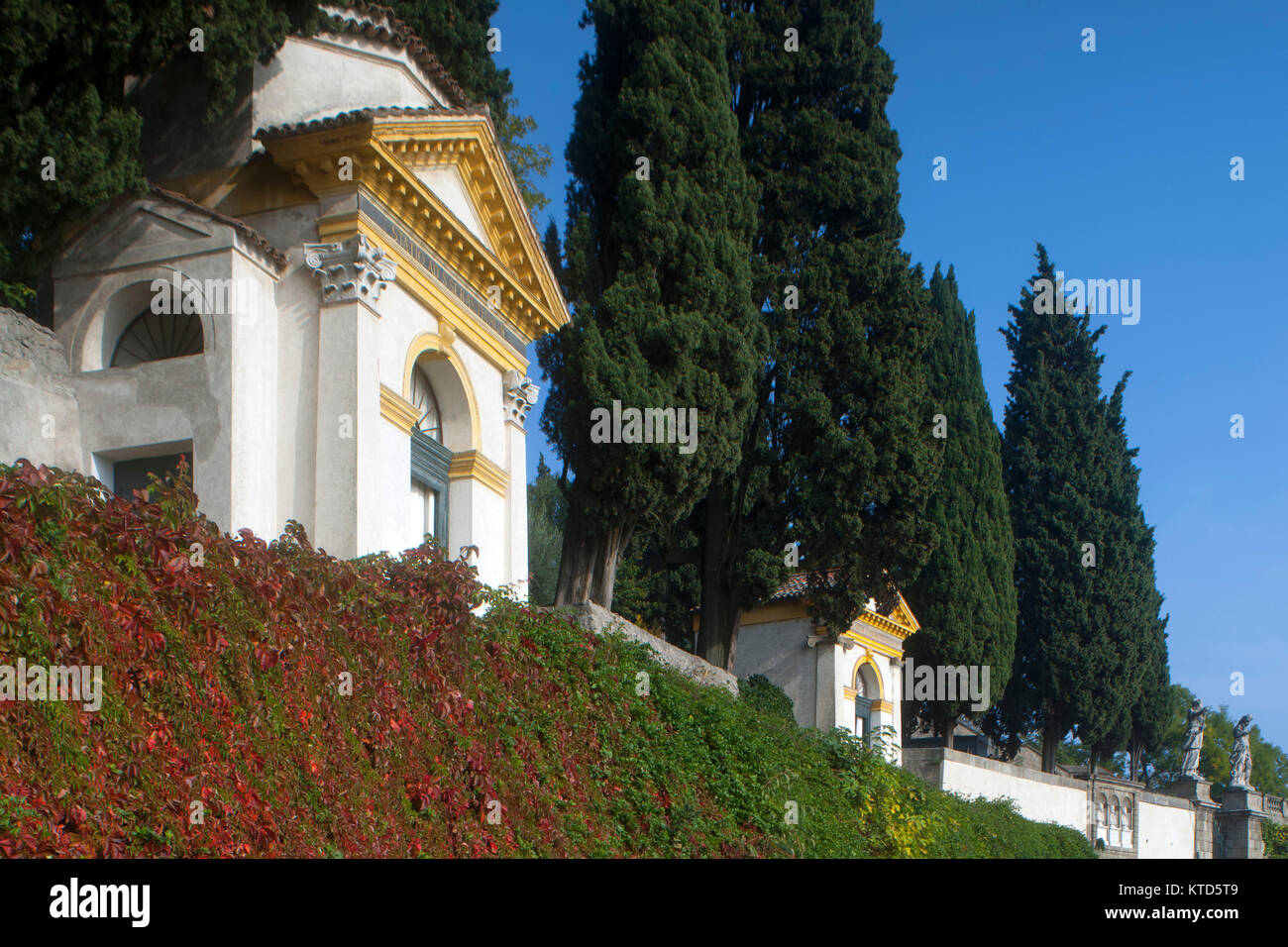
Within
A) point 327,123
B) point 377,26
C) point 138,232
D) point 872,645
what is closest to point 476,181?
point 377,26

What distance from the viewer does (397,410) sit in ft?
49.0

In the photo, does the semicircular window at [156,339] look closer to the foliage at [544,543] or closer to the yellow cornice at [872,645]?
the foliage at [544,543]

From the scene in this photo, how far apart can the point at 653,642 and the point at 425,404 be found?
4584 mm

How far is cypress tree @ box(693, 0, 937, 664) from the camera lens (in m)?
22.6

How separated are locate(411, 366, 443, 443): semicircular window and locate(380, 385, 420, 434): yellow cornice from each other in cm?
159

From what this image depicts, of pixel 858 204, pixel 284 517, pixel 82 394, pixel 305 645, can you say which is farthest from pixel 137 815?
pixel 858 204

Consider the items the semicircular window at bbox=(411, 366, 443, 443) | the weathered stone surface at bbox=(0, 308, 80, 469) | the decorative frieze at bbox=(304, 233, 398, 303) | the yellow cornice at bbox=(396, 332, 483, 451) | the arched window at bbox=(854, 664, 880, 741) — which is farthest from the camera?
the arched window at bbox=(854, 664, 880, 741)

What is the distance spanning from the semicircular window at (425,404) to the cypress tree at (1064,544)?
23.8 meters

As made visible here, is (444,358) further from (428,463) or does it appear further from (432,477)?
(432,477)

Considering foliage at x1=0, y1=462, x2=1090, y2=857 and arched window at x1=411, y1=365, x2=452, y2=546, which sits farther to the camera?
arched window at x1=411, y1=365, x2=452, y2=546

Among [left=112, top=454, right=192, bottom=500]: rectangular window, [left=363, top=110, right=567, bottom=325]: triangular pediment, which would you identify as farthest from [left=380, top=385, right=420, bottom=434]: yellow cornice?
[left=363, top=110, right=567, bottom=325]: triangular pediment

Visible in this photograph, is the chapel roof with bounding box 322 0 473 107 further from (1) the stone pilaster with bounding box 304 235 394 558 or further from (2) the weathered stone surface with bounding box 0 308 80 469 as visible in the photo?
(2) the weathered stone surface with bounding box 0 308 80 469

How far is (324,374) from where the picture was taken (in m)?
14.1
